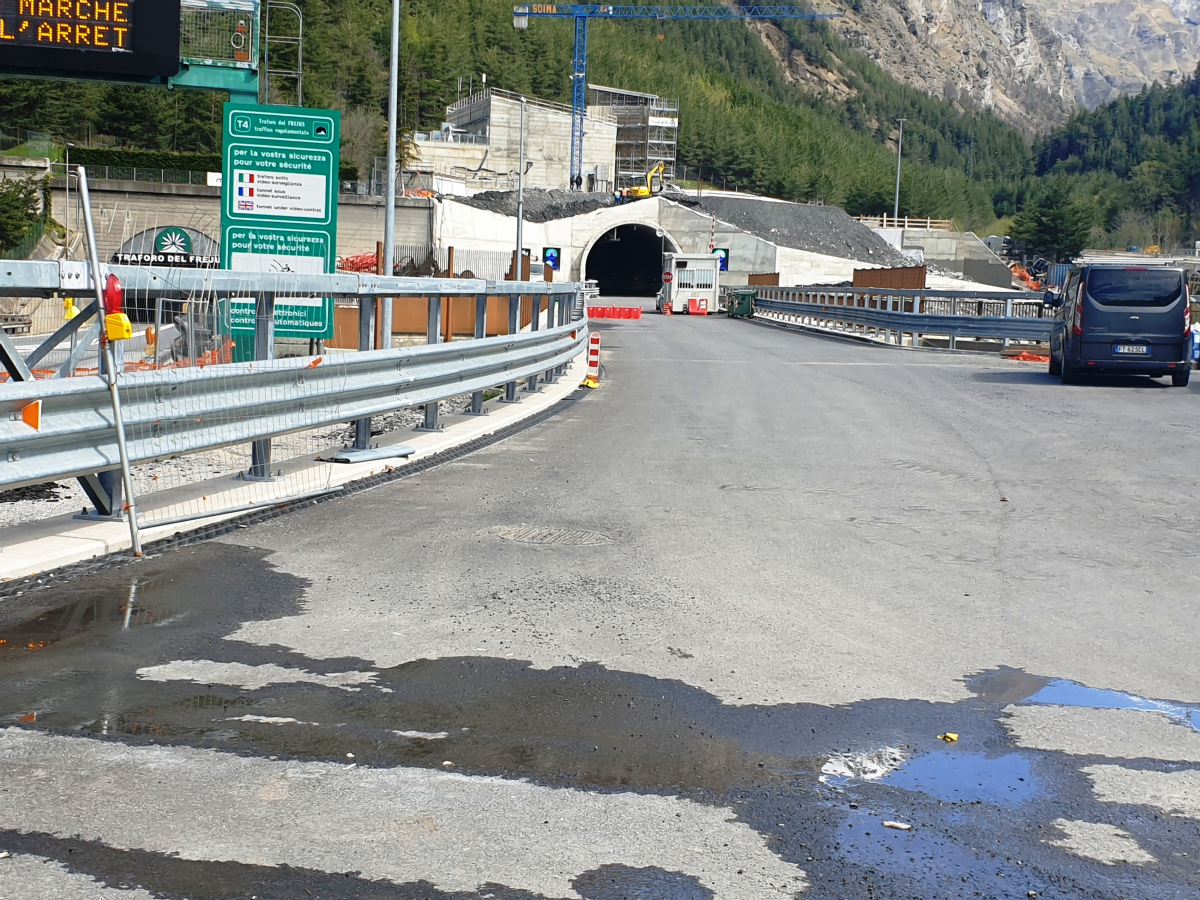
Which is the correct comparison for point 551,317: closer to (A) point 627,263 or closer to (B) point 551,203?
(B) point 551,203

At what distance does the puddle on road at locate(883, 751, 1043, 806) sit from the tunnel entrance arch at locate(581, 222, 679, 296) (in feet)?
367

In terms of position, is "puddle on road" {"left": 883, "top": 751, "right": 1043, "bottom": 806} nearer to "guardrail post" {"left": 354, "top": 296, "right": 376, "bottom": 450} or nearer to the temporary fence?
the temporary fence

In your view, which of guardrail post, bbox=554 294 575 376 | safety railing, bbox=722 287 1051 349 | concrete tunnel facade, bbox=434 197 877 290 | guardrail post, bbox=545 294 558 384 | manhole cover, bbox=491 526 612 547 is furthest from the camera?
concrete tunnel facade, bbox=434 197 877 290

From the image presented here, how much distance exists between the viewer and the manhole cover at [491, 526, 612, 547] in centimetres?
786

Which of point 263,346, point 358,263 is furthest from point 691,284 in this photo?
point 263,346

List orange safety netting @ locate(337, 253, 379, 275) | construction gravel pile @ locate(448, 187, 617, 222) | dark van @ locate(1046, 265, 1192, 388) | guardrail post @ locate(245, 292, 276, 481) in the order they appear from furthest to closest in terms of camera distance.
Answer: construction gravel pile @ locate(448, 187, 617, 222) → orange safety netting @ locate(337, 253, 379, 275) → dark van @ locate(1046, 265, 1192, 388) → guardrail post @ locate(245, 292, 276, 481)

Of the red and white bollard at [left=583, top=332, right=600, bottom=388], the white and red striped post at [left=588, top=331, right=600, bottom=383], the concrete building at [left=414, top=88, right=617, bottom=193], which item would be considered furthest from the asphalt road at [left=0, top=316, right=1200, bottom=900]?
the concrete building at [left=414, top=88, right=617, bottom=193]

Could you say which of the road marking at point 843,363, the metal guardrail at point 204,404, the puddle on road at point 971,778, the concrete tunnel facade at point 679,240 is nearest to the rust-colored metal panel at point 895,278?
→ the concrete tunnel facade at point 679,240

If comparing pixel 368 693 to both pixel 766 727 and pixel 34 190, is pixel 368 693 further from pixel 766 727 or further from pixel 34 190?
pixel 34 190

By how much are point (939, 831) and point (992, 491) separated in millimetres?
6862

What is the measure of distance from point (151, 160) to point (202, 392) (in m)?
57.1

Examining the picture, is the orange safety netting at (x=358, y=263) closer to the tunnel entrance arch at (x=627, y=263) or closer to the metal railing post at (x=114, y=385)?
the metal railing post at (x=114, y=385)

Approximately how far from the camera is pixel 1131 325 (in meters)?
20.9

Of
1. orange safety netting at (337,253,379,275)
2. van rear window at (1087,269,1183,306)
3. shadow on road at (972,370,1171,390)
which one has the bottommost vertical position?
shadow on road at (972,370,1171,390)
